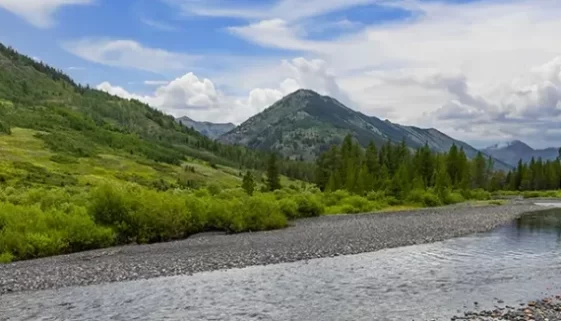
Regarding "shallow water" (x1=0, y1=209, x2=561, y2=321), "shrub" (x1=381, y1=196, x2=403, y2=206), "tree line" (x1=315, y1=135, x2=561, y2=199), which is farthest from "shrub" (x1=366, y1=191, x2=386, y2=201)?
"shallow water" (x1=0, y1=209, x2=561, y2=321)

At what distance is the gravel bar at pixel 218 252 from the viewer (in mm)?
31812

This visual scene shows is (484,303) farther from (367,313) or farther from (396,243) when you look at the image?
(396,243)

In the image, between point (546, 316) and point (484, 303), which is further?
point (484, 303)

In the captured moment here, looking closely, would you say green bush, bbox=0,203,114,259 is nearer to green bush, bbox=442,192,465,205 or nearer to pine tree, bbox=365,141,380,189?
green bush, bbox=442,192,465,205

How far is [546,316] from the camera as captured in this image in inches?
818

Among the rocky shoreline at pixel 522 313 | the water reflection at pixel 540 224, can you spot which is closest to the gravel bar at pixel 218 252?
the water reflection at pixel 540 224

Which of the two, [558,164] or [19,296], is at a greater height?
[558,164]

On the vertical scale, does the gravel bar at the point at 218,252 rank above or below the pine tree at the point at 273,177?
below

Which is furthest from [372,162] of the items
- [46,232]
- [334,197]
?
[46,232]

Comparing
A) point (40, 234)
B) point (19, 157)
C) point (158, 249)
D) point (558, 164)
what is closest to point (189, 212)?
point (158, 249)

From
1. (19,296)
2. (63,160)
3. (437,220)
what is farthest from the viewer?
(63,160)

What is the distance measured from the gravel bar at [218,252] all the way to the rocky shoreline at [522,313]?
17.2 m

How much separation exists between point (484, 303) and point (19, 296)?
22397mm

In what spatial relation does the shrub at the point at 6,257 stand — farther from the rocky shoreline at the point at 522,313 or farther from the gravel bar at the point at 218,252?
the rocky shoreline at the point at 522,313
